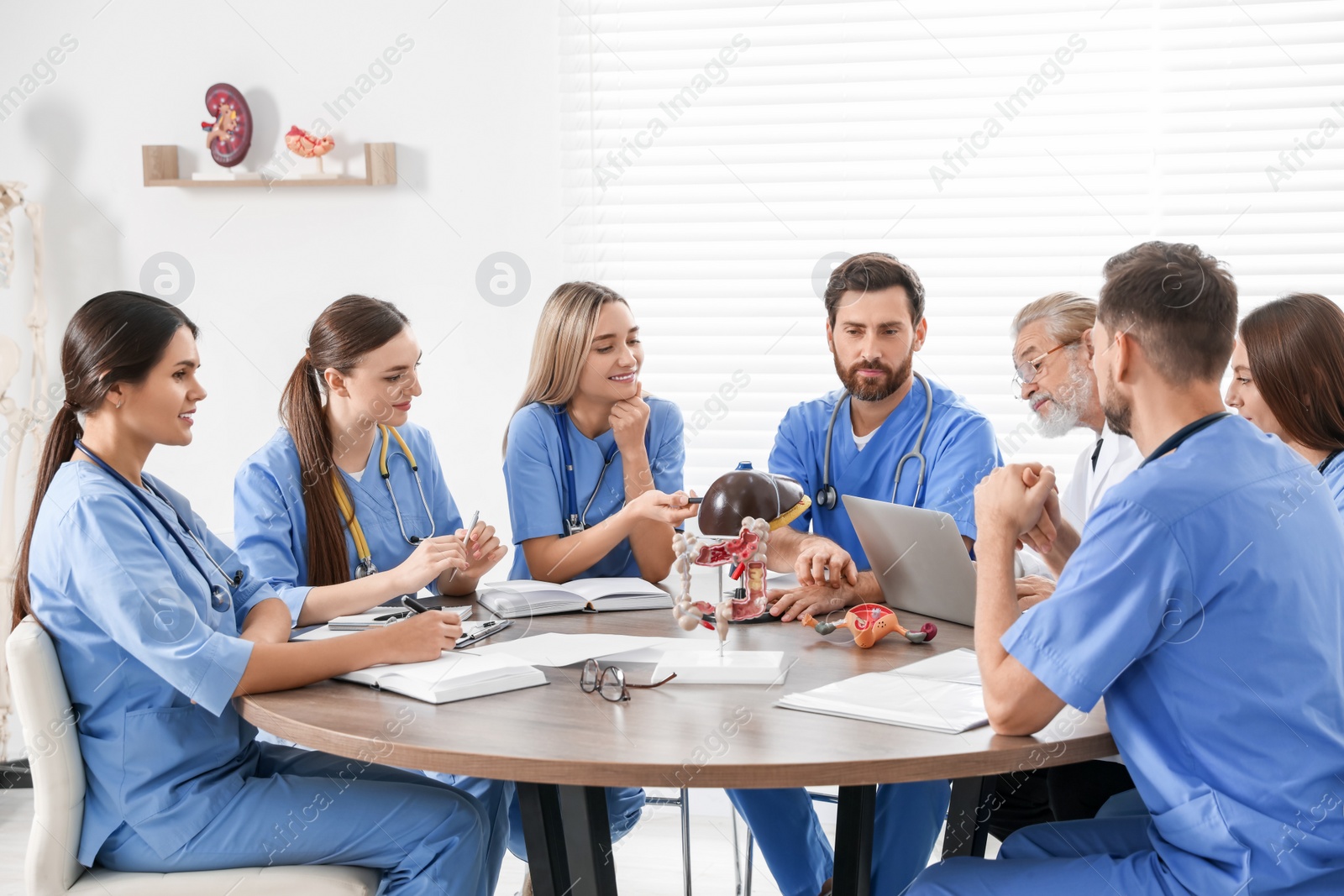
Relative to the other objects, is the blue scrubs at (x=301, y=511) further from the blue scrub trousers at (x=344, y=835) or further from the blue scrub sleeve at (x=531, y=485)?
the blue scrub trousers at (x=344, y=835)

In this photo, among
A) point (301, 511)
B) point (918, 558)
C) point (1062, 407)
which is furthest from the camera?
point (1062, 407)

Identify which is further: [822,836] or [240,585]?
[822,836]

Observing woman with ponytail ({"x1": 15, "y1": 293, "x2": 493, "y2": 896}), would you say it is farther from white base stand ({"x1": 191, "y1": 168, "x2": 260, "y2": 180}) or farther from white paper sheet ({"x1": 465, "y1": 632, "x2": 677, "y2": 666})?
white base stand ({"x1": 191, "y1": 168, "x2": 260, "y2": 180})

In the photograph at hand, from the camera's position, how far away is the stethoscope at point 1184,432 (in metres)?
1.43

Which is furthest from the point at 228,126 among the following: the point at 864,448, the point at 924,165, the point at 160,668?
the point at 160,668

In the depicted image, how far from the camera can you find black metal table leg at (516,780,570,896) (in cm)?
162

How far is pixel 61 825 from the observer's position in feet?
5.49

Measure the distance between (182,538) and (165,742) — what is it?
1.17 feet

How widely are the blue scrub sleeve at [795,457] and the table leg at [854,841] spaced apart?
1147 millimetres

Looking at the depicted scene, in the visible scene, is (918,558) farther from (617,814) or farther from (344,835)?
(344,835)

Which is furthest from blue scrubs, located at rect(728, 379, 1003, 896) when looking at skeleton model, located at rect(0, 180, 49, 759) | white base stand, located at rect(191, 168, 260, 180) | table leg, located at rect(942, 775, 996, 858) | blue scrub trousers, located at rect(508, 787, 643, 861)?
skeleton model, located at rect(0, 180, 49, 759)

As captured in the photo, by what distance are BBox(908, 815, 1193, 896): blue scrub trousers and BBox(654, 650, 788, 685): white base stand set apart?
37cm

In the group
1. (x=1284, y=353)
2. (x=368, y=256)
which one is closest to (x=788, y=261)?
(x=368, y=256)

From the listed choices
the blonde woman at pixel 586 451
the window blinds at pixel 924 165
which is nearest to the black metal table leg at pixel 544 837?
the blonde woman at pixel 586 451
